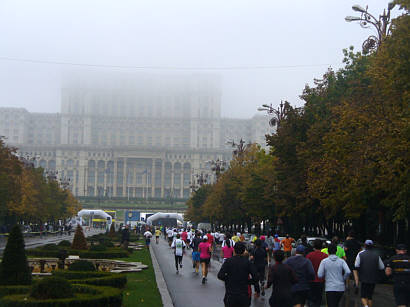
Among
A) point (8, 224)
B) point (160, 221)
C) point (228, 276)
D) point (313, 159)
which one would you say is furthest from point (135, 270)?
point (160, 221)

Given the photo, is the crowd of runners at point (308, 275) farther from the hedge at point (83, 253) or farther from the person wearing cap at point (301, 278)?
the hedge at point (83, 253)

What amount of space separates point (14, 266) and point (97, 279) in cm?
224

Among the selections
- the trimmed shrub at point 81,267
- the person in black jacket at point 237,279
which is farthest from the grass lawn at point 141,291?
the person in black jacket at point 237,279

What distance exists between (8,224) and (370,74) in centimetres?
5308

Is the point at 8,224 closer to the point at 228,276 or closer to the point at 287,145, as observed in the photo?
the point at 287,145

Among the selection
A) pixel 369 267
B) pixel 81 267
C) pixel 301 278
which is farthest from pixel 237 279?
pixel 81 267

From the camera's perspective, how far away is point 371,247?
15.5 meters

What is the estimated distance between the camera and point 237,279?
10969 millimetres

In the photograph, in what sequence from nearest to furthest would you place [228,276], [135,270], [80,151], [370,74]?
[228,276] → [135,270] → [370,74] → [80,151]

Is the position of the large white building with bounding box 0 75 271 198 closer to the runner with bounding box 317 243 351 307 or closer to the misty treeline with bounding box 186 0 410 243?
the misty treeline with bounding box 186 0 410 243

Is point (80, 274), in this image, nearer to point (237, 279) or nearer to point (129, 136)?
point (237, 279)

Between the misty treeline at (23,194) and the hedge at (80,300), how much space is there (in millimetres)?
39893

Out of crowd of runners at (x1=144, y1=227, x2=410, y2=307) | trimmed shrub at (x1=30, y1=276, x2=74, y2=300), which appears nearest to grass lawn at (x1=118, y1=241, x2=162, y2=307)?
trimmed shrub at (x1=30, y1=276, x2=74, y2=300)

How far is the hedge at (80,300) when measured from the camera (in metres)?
11.8
